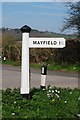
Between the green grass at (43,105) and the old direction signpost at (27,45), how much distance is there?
0.92 feet

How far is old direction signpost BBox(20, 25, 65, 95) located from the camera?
7.77 m

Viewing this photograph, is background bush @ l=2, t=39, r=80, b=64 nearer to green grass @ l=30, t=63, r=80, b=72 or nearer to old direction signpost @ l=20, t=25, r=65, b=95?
green grass @ l=30, t=63, r=80, b=72

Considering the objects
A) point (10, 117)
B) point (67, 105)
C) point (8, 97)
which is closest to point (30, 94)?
point (8, 97)

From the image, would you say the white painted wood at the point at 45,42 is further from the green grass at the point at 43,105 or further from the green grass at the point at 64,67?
the green grass at the point at 64,67

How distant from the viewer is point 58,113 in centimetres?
632

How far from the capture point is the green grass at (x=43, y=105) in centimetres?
619

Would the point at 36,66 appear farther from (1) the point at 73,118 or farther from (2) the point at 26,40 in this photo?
(1) the point at 73,118

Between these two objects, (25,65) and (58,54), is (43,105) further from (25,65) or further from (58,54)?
A: (58,54)

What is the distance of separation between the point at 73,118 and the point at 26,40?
7.83 ft

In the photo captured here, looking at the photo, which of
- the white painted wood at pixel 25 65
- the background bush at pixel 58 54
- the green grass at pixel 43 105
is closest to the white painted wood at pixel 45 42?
the white painted wood at pixel 25 65

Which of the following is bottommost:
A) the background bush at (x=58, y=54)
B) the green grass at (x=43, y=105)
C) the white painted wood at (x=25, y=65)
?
the green grass at (x=43, y=105)

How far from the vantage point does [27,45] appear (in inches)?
308

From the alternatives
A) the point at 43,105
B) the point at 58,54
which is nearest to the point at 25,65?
the point at 43,105

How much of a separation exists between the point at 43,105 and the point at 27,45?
5.11ft
